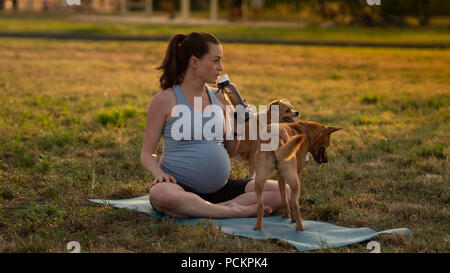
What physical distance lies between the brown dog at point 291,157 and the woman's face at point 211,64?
61 cm

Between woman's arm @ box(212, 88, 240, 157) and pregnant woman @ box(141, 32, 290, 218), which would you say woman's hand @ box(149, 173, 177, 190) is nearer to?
pregnant woman @ box(141, 32, 290, 218)

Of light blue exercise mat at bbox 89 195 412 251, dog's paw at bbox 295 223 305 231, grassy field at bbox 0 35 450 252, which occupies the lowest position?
grassy field at bbox 0 35 450 252

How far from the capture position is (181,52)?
4430 millimetres

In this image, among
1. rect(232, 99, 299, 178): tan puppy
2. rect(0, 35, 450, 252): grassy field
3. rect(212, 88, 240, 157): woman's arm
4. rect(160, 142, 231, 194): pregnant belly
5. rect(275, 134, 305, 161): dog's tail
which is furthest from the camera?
rect(232, 99, 299, 178): tan puppy

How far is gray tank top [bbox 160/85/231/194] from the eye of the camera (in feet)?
14.6

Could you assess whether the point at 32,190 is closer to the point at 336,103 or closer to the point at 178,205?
the point at 178,205

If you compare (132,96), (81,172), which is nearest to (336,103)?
A: (132,96)

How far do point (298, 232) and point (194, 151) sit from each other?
3.21 feet

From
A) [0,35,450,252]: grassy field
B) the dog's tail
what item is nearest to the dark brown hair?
the dog's tail

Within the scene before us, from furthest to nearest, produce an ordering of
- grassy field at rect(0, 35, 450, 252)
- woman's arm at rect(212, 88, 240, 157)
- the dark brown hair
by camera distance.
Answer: woman's arm at rect(212, 88, 240, 157) < the dark brown hair < grassy field at rect(0, 35, 450, 252)

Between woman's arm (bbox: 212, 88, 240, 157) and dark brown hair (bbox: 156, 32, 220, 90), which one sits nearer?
dark brown hair (bbox: 156, 32, 220, 90)

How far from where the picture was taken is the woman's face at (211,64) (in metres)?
4.32

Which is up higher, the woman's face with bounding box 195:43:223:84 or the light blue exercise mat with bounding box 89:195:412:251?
the woman's face with bounding box 195:43:223:84

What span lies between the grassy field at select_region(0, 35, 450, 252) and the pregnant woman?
257mm
